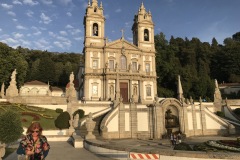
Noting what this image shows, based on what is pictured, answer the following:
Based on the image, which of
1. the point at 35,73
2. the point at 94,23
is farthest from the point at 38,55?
the point at 94,23

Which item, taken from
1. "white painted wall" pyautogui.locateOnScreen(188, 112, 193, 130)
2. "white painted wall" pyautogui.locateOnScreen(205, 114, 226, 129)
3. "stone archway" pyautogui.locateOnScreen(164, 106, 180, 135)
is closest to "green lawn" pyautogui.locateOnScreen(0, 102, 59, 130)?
"stone archway" pyautogui.locateOnScreen(164, 106, 180, 135)

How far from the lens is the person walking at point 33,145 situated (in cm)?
554

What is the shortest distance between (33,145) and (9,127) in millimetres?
8924

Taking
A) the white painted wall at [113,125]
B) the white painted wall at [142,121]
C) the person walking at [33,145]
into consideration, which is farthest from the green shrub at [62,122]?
the person walking at [33,145]

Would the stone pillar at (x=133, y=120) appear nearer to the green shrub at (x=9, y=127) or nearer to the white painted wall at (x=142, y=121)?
the white painted wall at (x=142, y=121)

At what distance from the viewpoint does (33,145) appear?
5.60m

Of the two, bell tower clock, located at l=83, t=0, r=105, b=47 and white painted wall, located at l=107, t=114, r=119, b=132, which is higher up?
bell tower clock, located at l=83, t=0, r=105, b=47

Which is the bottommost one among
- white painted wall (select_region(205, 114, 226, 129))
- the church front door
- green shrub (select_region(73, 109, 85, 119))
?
white painted wall (select_region(205, 114, 226, 129))

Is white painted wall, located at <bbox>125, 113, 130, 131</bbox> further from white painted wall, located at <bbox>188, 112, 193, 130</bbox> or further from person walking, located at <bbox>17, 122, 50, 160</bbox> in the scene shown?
person walking, located at <bbox>17, 122, 50, 160</bbox>

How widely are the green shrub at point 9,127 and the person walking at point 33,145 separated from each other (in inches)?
342

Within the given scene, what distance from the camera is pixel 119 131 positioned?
25.2m

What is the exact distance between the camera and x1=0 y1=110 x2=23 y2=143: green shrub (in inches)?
517

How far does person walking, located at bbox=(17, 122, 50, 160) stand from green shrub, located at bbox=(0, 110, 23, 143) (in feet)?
28.5

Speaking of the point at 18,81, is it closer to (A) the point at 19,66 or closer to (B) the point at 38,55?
(A) the point at 19,66
